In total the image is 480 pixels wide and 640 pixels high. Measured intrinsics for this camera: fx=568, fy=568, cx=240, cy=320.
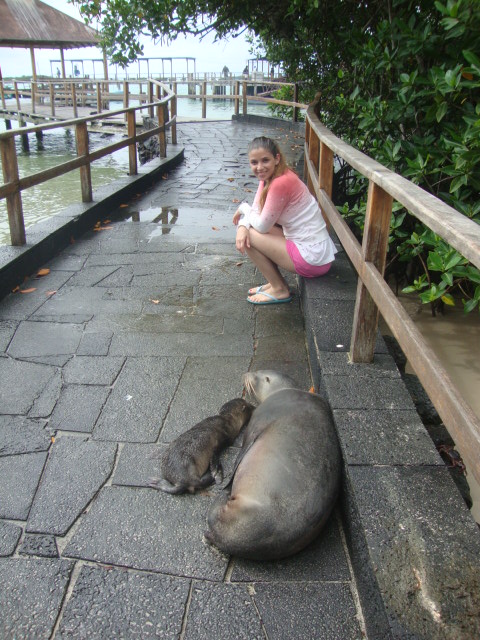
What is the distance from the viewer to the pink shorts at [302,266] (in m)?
3.95

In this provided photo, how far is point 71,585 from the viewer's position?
200cm

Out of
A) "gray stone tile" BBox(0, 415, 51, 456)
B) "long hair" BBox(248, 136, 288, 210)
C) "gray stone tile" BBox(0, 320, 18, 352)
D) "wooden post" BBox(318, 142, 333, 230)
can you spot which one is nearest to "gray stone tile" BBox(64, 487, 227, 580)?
"gray stone tile" BBox(0, 415, 51, 456)

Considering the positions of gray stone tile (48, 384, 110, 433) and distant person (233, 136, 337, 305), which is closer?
gray stone tile (48, 384, 110, 433)

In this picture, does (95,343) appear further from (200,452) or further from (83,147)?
(83,147)

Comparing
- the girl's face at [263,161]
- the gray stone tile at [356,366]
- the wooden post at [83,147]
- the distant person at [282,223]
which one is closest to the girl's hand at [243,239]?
the distant person at [282,223]

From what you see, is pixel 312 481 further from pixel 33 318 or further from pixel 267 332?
pixel 33 318

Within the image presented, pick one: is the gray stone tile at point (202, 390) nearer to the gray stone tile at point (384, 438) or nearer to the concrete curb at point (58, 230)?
the gray stone tile at point (384, 438)

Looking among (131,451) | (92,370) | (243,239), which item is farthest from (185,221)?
(131,451)

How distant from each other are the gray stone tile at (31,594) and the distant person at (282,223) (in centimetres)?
255

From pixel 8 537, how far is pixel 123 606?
0.59 metres

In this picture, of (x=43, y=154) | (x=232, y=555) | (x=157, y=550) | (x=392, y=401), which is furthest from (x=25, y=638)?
(x=43, y=154)

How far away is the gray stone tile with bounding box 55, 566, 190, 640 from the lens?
1.83 m

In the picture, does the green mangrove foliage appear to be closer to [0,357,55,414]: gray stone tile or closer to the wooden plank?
the wooden plank

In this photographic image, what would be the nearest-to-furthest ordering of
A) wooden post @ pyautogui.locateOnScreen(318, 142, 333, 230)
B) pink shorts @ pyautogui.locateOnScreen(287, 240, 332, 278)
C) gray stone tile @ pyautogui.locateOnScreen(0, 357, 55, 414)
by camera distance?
gray stone tile @ pyautogui.locateOnScreen(0, 357, 55, 414) → pink shorts @ pyautogui.locateOnScreen(287, 240, 332, 278) → wooden post @ pyautogui.locateOnScreen(318, 142, 333, 230)
